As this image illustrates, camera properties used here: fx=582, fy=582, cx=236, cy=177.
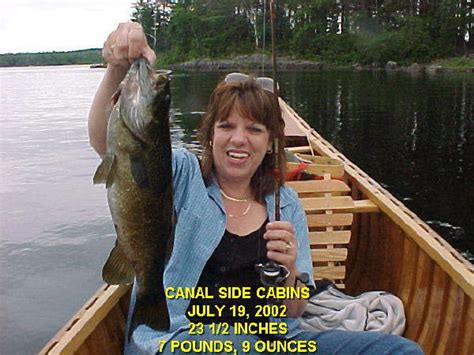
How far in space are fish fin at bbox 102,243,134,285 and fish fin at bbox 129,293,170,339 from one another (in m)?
0.18

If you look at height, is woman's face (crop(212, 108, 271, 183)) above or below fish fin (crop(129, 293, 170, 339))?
above

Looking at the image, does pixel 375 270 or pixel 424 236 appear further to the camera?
pixel 375 270

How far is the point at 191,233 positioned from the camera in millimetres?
3238

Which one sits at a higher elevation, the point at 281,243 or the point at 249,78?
the point at 249,78

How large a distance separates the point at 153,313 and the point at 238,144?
1.02m

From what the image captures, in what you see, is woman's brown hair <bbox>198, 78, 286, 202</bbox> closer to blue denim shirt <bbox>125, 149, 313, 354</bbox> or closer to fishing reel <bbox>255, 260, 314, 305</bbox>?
blue denim shirt <bbox>125, 149, 313, 354</bbox>

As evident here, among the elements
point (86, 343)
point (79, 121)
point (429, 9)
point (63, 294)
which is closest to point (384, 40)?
point (429, 9)

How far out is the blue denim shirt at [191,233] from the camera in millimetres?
3111

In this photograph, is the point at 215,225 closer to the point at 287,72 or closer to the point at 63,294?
the point at 63,294

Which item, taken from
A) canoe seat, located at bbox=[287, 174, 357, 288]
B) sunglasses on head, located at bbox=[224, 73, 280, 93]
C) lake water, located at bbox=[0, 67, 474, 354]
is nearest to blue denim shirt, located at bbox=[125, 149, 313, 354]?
sunglasses on head, located at bbox=[224, 73, 280, 93]

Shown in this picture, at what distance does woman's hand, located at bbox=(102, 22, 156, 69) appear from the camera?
7.97 feet

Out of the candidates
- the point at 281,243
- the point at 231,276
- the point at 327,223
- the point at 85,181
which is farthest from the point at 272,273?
the point at 85,181

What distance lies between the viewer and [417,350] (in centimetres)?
315

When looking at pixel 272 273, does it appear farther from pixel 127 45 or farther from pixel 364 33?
pixel 364 33
